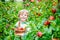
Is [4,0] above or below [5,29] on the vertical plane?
above

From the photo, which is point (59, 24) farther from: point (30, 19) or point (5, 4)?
point (5, 4)

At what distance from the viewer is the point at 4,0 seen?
2.70 meters

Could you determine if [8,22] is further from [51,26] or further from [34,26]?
[51,26]

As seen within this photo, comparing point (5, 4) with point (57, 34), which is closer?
point (57, 34)

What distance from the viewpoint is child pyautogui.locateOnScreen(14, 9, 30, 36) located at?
2.22m

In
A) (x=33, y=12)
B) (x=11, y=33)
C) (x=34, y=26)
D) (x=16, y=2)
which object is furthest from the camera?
(x=16, y=2)

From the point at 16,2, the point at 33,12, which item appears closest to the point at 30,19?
the point at 33,12

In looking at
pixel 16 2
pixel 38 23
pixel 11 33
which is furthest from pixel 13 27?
pixel 16 2

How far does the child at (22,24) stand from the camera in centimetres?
222

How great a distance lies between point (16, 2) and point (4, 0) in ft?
0.45

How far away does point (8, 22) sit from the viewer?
2484 mm

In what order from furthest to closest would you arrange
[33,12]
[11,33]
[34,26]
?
1. [33,12]
2. [11,33]
3. [34,26]

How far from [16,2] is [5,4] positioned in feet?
0.41

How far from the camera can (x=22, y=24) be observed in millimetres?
2244
